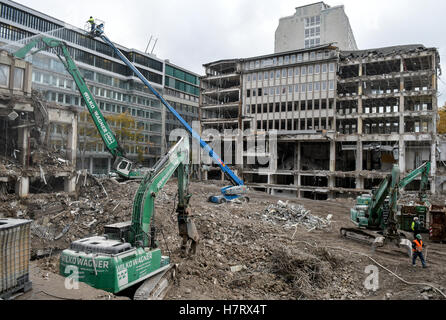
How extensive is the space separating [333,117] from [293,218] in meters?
26.7

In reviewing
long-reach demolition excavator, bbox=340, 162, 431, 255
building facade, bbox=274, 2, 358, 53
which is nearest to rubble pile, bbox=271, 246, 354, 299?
long-reach demolition excavator, bbox=340, 162, 431, 255

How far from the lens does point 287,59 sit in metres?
49.8

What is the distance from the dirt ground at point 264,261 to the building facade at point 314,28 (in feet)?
171

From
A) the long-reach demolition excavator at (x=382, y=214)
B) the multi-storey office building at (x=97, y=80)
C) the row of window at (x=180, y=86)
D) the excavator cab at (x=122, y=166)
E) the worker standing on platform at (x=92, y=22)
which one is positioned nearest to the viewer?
the long-reach demolition excavator at (x=382, y=214)

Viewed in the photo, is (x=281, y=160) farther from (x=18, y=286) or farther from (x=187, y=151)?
(x=18, y=286)

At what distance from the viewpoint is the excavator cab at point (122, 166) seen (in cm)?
1681

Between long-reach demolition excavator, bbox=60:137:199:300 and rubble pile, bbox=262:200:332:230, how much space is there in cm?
1203

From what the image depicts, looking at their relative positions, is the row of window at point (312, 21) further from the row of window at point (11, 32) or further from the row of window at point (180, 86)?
the row of window at point (11, 32)

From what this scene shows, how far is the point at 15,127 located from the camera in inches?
981

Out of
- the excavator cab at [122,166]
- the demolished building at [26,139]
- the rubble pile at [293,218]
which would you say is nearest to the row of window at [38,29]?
the demolished building at [26,139]

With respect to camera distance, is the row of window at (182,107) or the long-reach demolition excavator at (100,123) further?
the row of window at (182,107)

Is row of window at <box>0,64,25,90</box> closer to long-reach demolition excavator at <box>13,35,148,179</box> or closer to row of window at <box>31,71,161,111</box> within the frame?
long-reach demolition excavator at <box>13,35,148,179</box>
